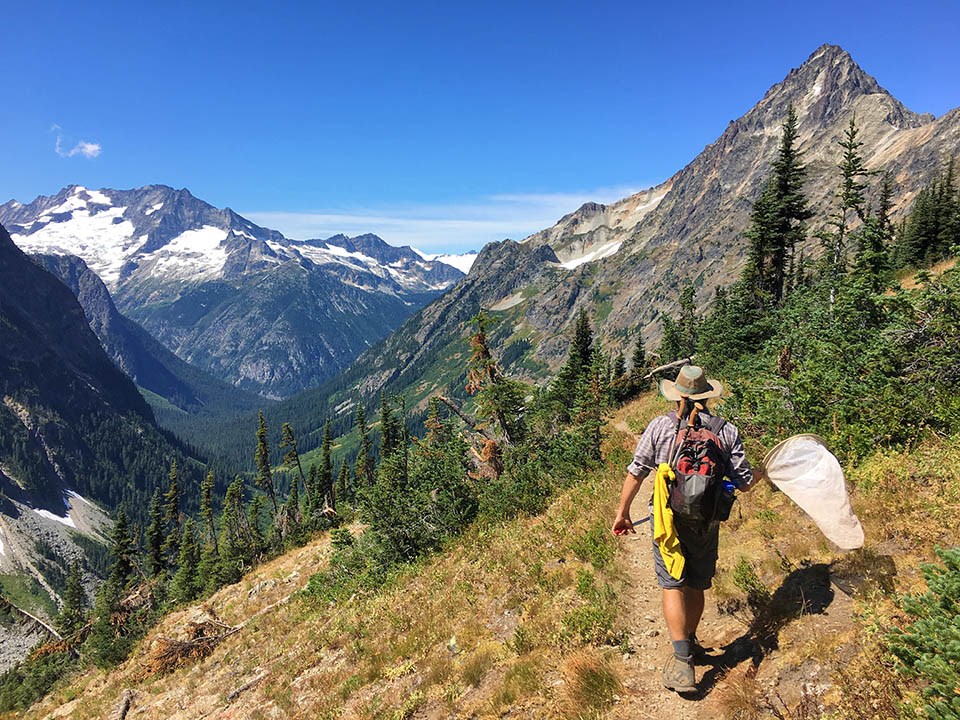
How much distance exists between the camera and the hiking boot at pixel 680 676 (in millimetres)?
5379

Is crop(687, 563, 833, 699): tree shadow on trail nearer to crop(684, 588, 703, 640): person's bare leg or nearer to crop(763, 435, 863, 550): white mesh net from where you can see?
crop(684, 588, 703, 640): person's bare leg

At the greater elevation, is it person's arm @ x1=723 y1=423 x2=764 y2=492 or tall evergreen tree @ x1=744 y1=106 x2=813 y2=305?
tall evergreen tree @ x1=744 y1=106 x2=813 y2=305

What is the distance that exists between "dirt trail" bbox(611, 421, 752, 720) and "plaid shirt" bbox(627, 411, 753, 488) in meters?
2.20

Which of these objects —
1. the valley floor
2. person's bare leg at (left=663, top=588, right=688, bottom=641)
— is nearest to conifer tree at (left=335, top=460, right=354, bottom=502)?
the valley floor

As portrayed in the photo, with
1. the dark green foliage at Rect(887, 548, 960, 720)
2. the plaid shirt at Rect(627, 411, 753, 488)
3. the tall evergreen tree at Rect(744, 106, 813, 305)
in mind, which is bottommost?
the dark green foliage at Rect(887, 548, 960, 720)

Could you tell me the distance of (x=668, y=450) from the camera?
5.75 m

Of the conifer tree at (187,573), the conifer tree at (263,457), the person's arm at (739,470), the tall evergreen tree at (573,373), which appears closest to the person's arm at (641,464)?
the person's arm at (739,470)

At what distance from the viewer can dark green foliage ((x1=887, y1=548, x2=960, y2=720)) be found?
3551mm

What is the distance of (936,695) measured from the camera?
375cm

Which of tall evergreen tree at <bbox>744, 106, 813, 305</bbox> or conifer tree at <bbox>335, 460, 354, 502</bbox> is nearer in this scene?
tall evergreen tree at <bbox>744, 106, 813, 305</bbox>

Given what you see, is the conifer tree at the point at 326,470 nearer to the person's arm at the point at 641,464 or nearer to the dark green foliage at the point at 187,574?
the dark green foliage at the point at 187,574

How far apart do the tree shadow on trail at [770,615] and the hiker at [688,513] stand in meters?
0.27

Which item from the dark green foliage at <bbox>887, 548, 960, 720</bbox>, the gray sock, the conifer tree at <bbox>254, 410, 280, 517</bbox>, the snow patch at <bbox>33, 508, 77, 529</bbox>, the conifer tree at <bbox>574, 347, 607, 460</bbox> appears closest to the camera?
the dark green foliage at <bbox>887, 548, 960, 720</bbox>

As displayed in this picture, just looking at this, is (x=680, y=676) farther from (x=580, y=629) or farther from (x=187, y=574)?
(x=187, y=574)
